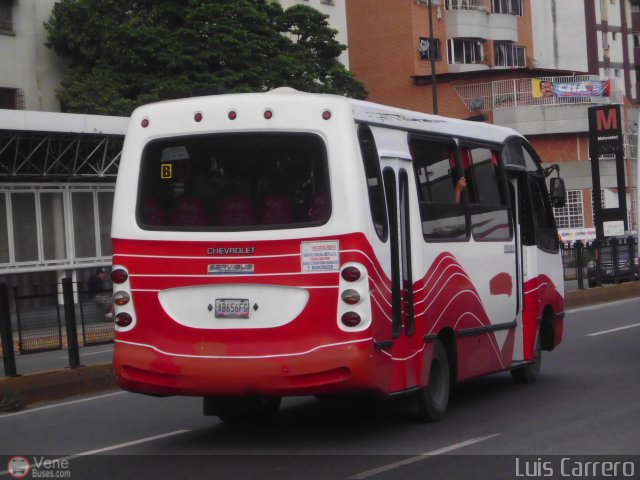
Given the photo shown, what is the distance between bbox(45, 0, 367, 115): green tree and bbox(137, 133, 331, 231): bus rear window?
28773mm

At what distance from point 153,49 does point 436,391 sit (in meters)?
29.9

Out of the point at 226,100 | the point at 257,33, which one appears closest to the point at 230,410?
the point at 226,100

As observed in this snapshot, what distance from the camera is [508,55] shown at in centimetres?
7281

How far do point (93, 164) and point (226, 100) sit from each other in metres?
26.5

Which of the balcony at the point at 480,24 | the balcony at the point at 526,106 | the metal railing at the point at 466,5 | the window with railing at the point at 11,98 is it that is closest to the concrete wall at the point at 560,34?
the balcony at the point at 480,24

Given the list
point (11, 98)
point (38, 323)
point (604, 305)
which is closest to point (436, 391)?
point (38, 323)

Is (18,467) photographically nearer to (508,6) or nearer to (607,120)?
(607,120)

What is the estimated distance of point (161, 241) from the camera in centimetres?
1048

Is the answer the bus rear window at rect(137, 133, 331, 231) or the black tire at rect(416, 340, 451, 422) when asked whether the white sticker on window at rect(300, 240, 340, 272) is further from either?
the black tire at rect(416, 340, 451, 422)

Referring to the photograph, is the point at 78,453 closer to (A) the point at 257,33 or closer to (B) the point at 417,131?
(B) the point at 417,131

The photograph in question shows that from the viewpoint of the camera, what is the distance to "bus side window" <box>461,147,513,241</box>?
12891 millimetres

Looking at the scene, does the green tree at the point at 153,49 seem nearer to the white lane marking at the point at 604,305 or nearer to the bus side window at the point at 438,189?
the white lane marking at the point at 604,305

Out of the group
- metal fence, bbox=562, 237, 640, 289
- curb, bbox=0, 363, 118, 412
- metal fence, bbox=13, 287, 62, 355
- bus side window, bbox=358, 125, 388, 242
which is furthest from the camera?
metal fence, bbox=562, 237, 640, 289

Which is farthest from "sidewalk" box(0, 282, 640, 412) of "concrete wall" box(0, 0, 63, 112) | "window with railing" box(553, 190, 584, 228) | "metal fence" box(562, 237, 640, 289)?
"window with railing" box(553, 190, 584, 228)
